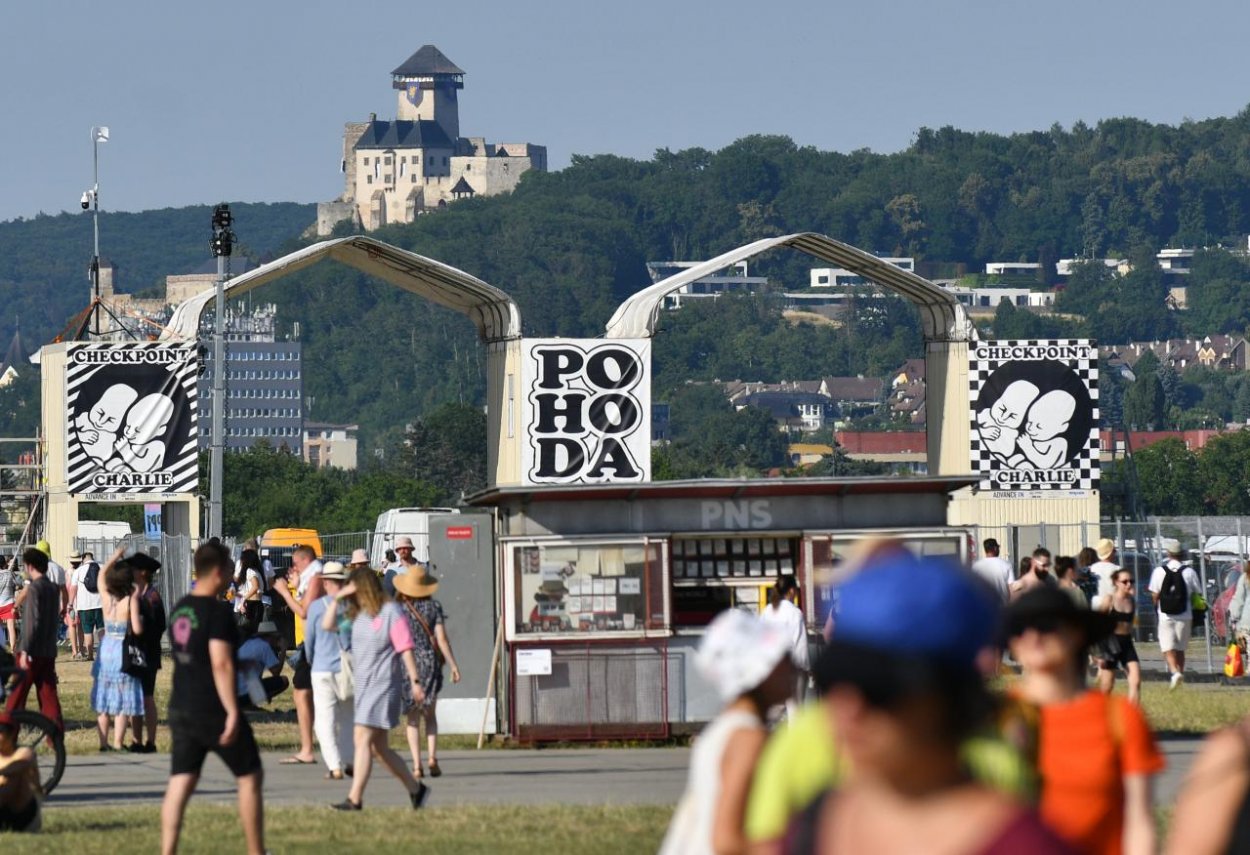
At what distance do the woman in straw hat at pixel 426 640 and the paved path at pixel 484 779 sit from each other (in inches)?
15.8

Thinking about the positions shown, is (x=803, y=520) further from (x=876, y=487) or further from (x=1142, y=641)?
(x=1142, y=641)

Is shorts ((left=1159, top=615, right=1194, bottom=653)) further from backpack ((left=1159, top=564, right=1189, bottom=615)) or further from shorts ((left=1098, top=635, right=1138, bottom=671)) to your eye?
shorts ((left=1098, top=635, right=1138, bottom=671))

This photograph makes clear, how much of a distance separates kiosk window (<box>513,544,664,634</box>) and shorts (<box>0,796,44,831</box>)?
19.1ft

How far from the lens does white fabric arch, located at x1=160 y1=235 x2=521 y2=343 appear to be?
34.2m

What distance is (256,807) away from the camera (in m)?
11.0

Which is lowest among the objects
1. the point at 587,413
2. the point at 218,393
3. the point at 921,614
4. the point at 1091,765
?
the point at 1091,765

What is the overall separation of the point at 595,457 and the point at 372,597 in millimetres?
18731

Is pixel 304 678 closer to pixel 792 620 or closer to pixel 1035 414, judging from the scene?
pixel 792 620

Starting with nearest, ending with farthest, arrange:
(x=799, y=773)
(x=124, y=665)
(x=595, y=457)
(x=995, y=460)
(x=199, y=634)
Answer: (x=799, y=773) → (x=199, y=634) → (x=124, y=665) → (x=595, y=457) → (x=995, y=460)

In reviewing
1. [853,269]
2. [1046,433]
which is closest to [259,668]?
[1046,433]

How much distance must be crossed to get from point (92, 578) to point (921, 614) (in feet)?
92.0

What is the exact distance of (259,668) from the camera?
628 inches

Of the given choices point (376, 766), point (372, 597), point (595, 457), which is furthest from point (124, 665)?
point (595, 457)

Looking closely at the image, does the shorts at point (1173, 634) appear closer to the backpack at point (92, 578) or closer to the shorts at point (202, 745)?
the backpack at point (92, 578)
